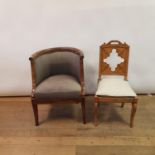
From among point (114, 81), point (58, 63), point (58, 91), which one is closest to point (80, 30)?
point (58, 63)

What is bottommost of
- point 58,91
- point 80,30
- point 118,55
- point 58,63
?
point 58,91

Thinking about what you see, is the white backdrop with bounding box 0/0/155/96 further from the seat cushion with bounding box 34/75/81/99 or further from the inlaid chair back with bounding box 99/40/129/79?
the seat cushion with bounding box 34/75/81/99

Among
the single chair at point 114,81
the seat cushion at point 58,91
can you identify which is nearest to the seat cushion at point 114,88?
the single chair at point 114,81

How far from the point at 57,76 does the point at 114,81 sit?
2.20 ft

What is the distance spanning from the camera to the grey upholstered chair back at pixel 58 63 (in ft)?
9.38

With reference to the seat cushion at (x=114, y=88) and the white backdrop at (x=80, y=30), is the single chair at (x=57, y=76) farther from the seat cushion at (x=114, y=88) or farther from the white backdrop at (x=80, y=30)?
the white backdrop at (x=80, y=30)

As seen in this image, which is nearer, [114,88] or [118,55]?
[114,88]

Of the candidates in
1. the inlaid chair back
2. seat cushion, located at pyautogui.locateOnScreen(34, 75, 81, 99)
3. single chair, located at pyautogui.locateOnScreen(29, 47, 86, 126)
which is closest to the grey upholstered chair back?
single chair, located at pyautogui.locateOnScreen(29, 47, 86, 126)

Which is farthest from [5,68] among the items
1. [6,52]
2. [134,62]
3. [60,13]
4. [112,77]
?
[134,62]

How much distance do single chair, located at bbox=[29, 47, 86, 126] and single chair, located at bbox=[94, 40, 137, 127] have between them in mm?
227

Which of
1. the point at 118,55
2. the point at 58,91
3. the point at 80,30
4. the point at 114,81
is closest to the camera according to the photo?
the point at 58,91

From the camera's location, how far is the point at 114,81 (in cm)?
279

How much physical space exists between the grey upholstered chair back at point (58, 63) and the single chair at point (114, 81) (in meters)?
0.30

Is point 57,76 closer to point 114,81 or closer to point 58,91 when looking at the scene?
point 58,91
